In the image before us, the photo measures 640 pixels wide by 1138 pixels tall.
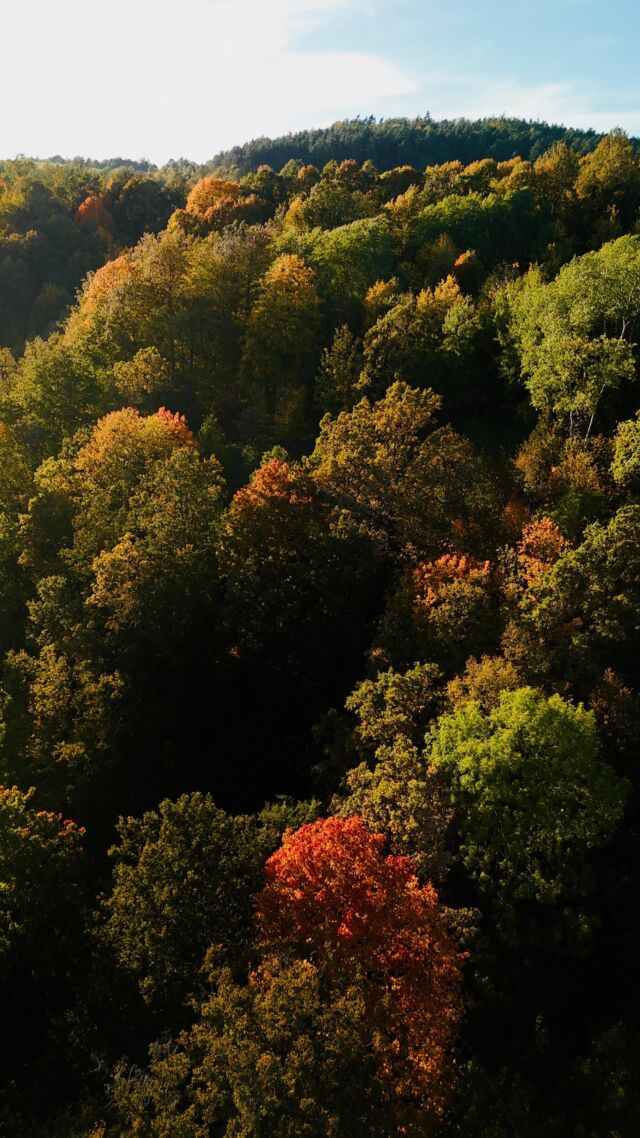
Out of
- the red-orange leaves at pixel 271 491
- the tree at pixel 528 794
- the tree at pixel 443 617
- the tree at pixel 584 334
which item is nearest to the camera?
the tree at pixel 528 794

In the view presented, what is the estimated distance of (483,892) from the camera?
86.1 feet

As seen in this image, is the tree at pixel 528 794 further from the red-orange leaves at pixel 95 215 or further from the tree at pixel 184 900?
the red-orange leaves at pixel 95 215

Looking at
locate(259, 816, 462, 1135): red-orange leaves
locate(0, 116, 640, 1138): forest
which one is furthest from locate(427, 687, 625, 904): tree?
locate(259, 816, 462, 1135): red-orange leaves

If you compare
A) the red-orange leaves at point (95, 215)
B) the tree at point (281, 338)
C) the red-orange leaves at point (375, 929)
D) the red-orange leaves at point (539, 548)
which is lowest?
the red-orange leaves at point (375, 929)

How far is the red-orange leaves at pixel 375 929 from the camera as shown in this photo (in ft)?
72.6

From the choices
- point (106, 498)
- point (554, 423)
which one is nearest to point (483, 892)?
point (106, 498)

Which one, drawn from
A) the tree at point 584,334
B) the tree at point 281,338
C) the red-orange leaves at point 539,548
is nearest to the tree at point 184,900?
the red-orange leaves at point 539,548

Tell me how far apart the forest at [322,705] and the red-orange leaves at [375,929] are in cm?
11

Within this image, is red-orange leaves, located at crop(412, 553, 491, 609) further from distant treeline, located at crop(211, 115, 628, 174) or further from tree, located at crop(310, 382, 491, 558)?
distant treeline, located at crop(211, 115, 628, 174)

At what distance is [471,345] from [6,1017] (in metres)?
53.0

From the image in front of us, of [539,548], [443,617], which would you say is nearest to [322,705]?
[443,617]

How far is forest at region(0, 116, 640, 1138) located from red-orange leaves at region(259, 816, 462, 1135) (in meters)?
0.11

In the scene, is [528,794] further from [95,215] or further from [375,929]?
[95,215]

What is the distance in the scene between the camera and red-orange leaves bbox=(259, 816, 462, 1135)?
22.1m
